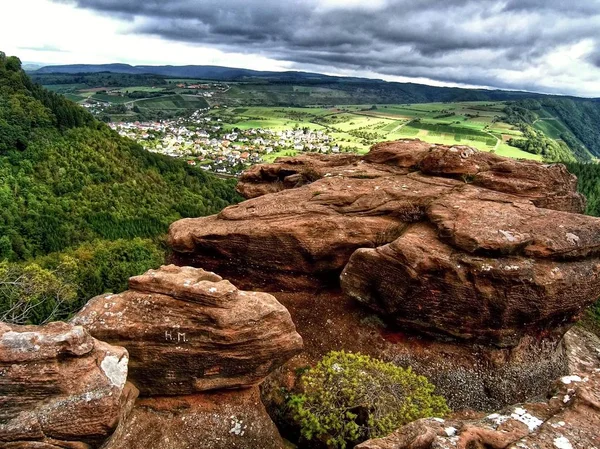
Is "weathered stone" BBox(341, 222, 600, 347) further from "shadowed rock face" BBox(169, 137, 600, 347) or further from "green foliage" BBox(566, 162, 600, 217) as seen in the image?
"green foliage" BBox(566, 162, 600, 217)

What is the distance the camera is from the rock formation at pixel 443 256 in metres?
22.9

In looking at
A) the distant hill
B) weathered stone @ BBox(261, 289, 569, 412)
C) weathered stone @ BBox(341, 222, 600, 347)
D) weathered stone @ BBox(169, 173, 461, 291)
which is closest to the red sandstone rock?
weathered stone @ BBox(169, 173, 461, 291)

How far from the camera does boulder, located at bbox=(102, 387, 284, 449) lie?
1809 centimetres

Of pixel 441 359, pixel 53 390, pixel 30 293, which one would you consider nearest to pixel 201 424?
pixel 53 390

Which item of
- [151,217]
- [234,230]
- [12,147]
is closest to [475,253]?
[234,230]

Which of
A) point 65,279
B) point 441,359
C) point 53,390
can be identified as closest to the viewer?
point 53,390

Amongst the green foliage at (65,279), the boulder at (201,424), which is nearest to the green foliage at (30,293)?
the green foliage at (65,279)

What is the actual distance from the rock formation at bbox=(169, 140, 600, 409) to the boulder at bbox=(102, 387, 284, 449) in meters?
6.33

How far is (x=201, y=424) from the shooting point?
19.1m

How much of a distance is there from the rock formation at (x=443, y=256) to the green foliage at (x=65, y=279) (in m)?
18.1

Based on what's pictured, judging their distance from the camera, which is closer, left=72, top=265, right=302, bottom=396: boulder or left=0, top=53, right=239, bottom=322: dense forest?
left=72, top=265, right=302, bottom=396: boulder

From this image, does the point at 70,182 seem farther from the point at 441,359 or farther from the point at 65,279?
the point at 441,359

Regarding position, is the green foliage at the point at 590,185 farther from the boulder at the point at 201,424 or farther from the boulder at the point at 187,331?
the boulder at the point at 201,424

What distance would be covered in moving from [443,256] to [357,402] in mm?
9125
